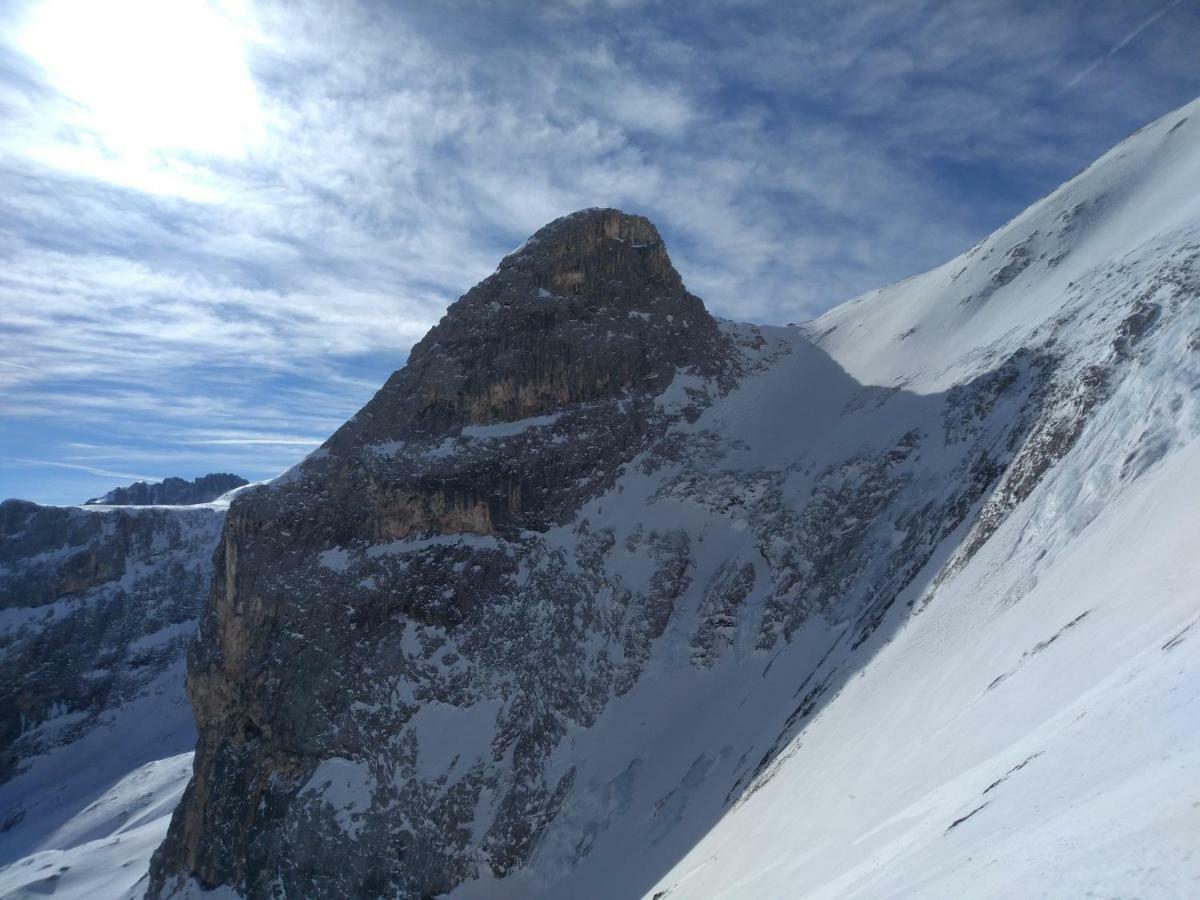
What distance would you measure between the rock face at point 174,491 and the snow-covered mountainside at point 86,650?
64883mm

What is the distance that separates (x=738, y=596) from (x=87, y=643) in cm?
9855

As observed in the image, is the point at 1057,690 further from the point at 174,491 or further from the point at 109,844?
the point at 174,491

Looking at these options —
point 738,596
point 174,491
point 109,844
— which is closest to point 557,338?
point 738,596

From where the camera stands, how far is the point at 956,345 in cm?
4509

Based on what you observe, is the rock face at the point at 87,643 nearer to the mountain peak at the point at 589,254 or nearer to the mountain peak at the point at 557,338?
the mountain peak at the point at 557,338

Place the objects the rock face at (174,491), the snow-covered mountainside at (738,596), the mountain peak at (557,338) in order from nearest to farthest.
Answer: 1. the snow-covered mountainside at (738,596)
2. the mountain peak at (557,338)
3. the rock face at (174,491)

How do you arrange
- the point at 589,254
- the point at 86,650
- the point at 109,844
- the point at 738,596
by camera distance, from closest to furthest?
1. the point at 738,596
2. the point at 589,254
3. the point at 109,844
4. the point at 86,650

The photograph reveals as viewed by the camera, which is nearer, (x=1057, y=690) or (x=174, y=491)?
(x=1057, y=690)

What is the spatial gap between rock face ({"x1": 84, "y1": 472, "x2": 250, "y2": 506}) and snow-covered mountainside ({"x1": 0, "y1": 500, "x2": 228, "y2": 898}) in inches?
2554

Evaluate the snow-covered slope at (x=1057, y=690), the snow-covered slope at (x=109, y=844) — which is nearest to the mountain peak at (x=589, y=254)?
the snow-covered slope at (x=1057, y=690)

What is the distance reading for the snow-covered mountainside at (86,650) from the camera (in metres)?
91.4

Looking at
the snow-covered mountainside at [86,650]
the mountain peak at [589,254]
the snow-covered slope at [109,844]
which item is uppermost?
the mountain peak at [589,254]

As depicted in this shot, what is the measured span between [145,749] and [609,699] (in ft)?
269

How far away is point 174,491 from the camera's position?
17800 cm
